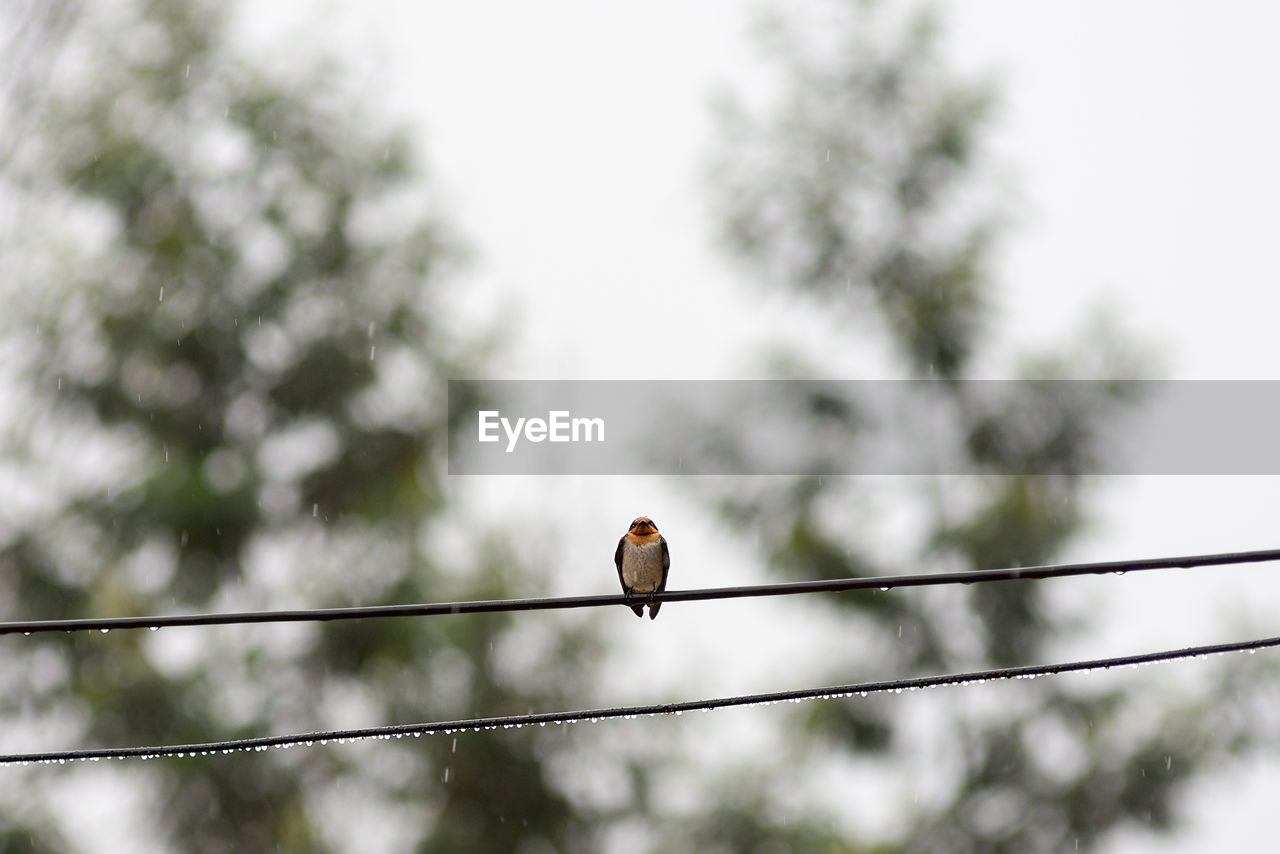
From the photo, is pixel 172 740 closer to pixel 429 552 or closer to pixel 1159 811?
pixel 429 552

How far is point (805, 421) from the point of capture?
10875 millimetres

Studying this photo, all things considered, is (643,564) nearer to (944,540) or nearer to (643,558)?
(643,558)

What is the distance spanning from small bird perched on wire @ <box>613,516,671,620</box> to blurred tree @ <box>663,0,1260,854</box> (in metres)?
4.11

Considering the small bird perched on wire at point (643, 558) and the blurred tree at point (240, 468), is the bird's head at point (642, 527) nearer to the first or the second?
the small bird perched on wire at point (643, 558)

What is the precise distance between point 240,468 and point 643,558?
5812 millimetres

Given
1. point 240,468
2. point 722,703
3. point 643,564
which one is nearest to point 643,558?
point 643,564

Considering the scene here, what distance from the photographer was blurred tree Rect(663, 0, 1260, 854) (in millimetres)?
10055

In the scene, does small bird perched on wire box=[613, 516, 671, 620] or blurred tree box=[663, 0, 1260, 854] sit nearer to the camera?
small bird perched on wire box=[613, 516, 671, 620]

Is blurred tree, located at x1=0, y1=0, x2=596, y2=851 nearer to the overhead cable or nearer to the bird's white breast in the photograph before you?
the bird's white breast

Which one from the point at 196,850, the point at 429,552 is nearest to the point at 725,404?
the point at 429,552

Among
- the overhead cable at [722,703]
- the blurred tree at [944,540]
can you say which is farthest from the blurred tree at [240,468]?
the overhead cable at [722,703]

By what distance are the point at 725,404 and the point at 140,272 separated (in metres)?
5.48

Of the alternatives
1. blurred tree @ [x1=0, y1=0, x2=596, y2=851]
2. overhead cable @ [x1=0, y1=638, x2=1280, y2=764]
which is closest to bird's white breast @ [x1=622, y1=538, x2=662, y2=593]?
overhead cable @ [x1=0, y1=638, x2=1280, y2=764]

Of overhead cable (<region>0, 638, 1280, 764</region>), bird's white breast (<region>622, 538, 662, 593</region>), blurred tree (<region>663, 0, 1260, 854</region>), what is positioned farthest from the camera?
blurred tree (<region>663, 0, 1260, 854</region>)
